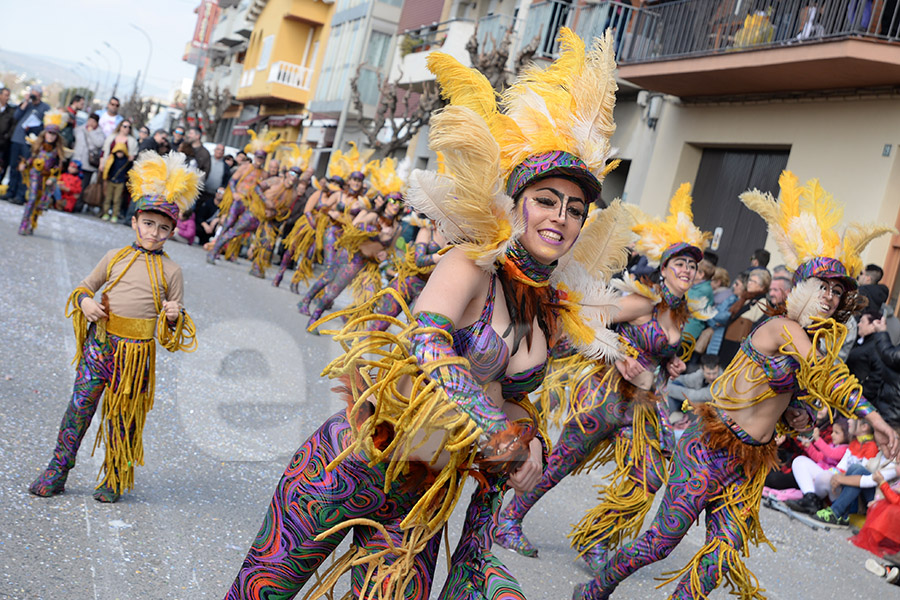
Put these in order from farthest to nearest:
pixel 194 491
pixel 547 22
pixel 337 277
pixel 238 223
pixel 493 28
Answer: pixel 493 28 → pixel 547 22 → pixel 238 223 → pixel 337 277 → pixel 194 491

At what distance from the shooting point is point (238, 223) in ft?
52.7

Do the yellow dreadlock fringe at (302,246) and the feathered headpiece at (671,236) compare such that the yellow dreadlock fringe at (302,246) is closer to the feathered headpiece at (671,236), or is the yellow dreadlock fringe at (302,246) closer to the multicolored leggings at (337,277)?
the multicolored leggings at (337,277)

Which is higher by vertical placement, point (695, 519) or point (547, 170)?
point (547, 170)

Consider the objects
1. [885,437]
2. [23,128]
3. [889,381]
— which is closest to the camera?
[885,437]

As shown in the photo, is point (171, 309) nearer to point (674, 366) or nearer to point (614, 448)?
point (614, 448)

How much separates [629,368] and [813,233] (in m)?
1.18

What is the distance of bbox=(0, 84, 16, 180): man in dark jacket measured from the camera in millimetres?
17078

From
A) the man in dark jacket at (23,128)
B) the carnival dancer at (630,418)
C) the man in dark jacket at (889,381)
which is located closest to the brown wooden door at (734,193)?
the man in dark jacket at (889,381)

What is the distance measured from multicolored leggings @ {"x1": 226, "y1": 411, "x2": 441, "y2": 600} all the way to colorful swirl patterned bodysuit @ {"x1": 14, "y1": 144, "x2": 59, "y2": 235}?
10.8 m

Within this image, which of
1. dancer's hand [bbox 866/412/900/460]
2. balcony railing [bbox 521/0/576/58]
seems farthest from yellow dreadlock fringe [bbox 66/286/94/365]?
balcony railing [bbox 521/0/576/58]

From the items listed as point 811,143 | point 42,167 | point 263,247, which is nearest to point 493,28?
point 263,247

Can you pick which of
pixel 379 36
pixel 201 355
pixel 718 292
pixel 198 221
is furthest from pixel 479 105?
pixel 379 36

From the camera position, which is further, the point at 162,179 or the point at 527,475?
the point at 162,179

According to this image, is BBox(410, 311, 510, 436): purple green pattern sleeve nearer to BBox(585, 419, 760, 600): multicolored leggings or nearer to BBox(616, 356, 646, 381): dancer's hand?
BBox(585, 419, 760, 600): multicolored leggings
